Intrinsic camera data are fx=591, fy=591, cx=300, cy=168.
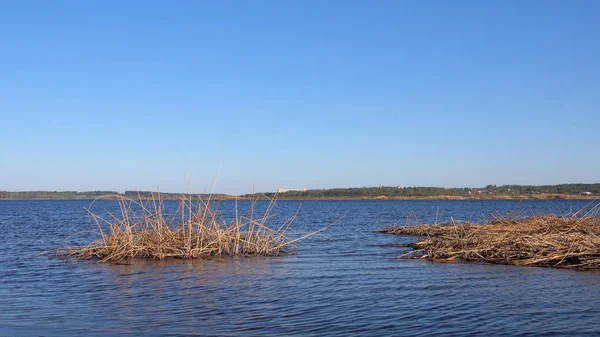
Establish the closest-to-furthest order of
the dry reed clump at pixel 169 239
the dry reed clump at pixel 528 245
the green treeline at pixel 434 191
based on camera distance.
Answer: the dry reed clump at pixel 528 245 < the dry reed clump at pixel 169 239 < the green treeline at pixel 434 191

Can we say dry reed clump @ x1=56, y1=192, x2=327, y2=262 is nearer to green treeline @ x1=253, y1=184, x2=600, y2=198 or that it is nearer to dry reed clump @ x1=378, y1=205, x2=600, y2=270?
dry reed clump @ x1=378, y1=205, x2=600, y2=270

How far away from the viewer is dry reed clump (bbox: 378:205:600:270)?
54.8 feet

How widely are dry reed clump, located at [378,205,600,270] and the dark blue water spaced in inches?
37.5

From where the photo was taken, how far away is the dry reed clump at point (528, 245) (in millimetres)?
16700

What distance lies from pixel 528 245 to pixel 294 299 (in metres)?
8.93

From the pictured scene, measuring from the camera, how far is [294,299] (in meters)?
12.6

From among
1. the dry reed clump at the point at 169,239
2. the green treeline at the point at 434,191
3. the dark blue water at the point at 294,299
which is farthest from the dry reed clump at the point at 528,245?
the green treeline at the point at 434,191

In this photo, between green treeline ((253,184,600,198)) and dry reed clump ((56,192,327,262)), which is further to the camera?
green treeline ((253,184,600,198))

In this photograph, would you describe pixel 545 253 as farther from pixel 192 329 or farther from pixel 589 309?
pixel 192 329

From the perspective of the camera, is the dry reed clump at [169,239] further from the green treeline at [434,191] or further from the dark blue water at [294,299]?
the green treeline at [434,191]

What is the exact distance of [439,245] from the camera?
20.9 m

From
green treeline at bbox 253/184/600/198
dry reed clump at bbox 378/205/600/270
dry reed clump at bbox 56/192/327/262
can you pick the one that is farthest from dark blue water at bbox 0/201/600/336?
green treeline at bbox 253/184/600/198

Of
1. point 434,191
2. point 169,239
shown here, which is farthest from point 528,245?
point 434,191

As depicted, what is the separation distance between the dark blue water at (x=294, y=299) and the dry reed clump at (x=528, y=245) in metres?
0.95
